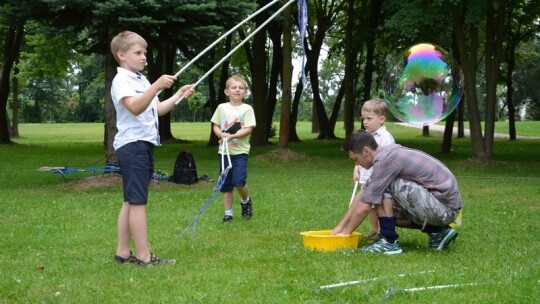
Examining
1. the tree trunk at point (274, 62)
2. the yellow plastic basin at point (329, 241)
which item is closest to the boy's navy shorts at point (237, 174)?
the yellow plastic basin at point (329, 241)

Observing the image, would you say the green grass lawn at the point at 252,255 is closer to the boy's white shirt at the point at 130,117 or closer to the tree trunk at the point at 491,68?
the boy's white shirt at the point at 130,117

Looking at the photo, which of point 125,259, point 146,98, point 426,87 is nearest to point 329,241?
point 125,259

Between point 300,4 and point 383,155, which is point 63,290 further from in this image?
point 300,4

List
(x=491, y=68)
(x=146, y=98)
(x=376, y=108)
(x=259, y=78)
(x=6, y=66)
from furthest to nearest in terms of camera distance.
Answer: (x=6, y=66) → (x=259, y=78) → (x=491, y=68) → (x=376, y=108) → (x=146, y=98)

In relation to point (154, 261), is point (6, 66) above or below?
above

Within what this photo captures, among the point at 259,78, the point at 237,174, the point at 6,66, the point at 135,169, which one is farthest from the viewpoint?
the point at 6,66

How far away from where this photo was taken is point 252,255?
6.62 m

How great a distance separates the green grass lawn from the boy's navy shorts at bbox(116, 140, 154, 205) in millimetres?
568

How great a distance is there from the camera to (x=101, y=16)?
12797 millimetres

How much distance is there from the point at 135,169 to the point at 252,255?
1.27m

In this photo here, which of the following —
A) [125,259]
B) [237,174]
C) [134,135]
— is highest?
[134,135]

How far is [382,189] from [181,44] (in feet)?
28.0

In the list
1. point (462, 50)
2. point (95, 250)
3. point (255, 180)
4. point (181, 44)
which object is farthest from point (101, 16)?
point (462, 50)

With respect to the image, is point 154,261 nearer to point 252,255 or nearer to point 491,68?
point 252,255
